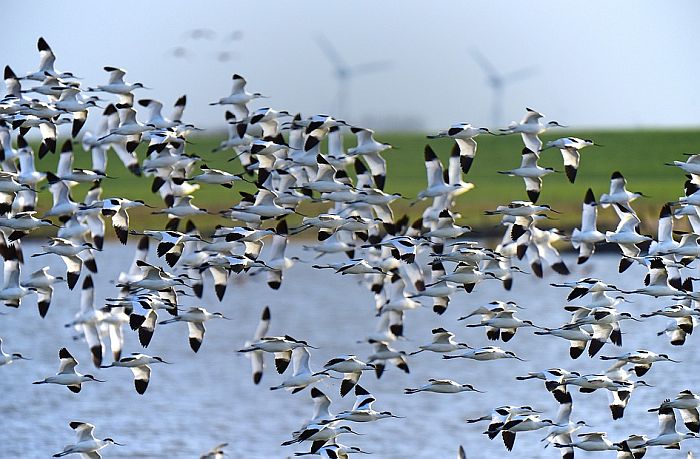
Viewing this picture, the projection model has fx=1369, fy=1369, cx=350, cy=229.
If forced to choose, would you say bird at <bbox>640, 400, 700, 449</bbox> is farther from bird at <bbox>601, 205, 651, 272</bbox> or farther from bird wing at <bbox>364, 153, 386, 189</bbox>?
A: bird wing at <bbox>364, 153, 386, 189</bbox>

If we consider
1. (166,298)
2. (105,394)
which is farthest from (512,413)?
(105,394)

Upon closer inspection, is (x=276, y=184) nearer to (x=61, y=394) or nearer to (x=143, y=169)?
(x=143, y=169)

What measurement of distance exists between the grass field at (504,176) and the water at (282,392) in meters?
5.03

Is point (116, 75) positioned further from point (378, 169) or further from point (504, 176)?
point (504, 176)

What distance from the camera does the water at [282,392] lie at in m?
22.4

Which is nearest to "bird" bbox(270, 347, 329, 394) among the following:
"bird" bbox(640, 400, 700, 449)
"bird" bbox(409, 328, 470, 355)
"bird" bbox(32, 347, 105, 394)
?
"bird" bbox(409, 328, 470, 355)

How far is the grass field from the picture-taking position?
44750mm

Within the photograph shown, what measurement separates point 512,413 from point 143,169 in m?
6.65

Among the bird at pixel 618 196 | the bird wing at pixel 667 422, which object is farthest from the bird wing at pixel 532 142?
the bird wing at pixel 667 422

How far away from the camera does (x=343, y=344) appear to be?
31.9 m

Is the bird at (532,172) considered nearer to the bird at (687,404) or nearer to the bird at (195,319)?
the bird at (687,404)

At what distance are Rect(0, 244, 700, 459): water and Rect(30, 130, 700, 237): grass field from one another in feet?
16.5

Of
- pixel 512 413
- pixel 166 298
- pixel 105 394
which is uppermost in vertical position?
pixel 166 298

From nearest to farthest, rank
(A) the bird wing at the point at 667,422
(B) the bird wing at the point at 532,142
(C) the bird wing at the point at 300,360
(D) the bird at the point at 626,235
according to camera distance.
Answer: (A) the bird wing at the point at 667,422 → (C) the bird wing at the point at 300,360 → (D) the bird at the point at 626,235 → (B) the bird wing at the point at 532,142
